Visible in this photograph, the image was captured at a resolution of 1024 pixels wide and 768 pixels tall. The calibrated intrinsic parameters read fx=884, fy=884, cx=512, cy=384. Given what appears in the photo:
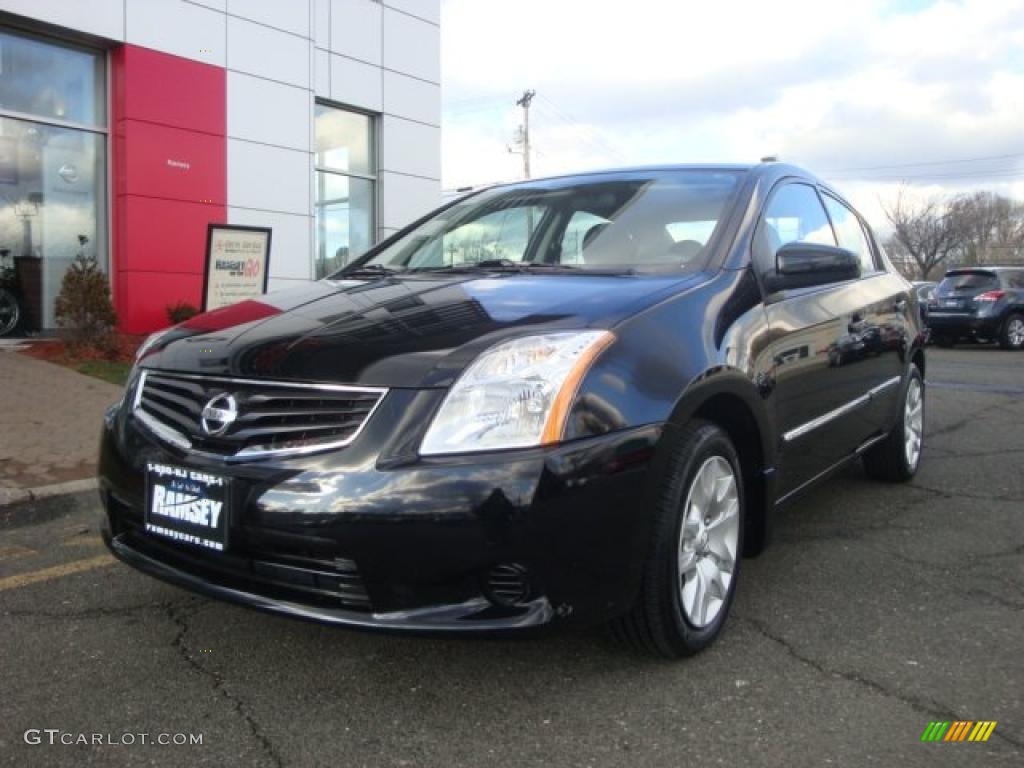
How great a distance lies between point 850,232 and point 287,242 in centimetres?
912

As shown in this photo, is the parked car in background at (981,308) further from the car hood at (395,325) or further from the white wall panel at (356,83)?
the car hood at (395,325)

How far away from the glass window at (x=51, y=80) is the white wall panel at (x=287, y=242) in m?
2.13

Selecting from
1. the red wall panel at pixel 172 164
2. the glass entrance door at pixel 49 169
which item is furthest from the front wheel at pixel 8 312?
the red wall panel at pixel 172 164

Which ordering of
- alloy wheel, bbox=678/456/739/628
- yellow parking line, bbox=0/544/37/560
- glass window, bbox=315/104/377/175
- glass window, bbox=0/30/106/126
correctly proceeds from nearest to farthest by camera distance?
alloy wheel, bbox=678/456/739/628 → yellow parking line, bbox=0/544/37/560 → glass window, bbox=0/30/106/126 → glass window, bbox=315/104/377/175

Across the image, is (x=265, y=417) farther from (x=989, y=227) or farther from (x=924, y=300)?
(x=989, y=227)

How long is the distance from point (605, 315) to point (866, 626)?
4.92ft

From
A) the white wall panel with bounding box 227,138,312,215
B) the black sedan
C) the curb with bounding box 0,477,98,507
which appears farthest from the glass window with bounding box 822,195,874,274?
the white wall panel with bounding box 227,138,312,215

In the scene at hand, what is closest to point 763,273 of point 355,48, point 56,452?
point 56,452

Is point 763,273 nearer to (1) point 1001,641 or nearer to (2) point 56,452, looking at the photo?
(1) point 1001,641

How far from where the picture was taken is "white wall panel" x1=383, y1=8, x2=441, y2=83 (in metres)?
13.6

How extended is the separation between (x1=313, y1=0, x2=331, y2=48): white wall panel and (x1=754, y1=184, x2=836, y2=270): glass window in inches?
402

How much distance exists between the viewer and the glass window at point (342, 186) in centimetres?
1333

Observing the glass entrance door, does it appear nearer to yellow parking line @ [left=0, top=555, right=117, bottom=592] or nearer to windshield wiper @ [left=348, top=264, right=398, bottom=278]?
yellow parking line @ [left=0, top=555, right=117, bottom=592]

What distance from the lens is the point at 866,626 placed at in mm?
3055
